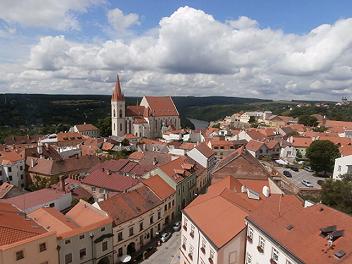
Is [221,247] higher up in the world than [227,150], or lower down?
higher up

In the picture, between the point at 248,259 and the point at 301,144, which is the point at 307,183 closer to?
the point at 301,144

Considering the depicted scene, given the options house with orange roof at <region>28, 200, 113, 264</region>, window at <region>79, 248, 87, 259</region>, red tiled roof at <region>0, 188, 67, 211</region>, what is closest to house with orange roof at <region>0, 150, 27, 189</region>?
red tiled roof at <region>0, 188, 67, 211</region>

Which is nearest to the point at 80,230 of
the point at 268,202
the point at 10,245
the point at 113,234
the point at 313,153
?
the point at 113,234

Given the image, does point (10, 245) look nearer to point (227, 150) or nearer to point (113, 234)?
point (113, 234)

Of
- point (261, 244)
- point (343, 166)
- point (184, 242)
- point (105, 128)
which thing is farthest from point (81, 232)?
point (105, 128)

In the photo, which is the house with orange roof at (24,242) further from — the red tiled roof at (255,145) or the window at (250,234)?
the red tiled roof at (255,145)

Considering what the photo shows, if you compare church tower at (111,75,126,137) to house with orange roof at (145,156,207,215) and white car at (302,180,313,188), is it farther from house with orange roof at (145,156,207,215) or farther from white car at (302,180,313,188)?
white car at (302,180,313,188)

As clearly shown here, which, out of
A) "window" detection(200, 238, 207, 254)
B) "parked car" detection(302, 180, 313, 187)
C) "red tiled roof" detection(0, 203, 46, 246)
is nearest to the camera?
"red tiled roof" detection(0, 203, 46, 246)
